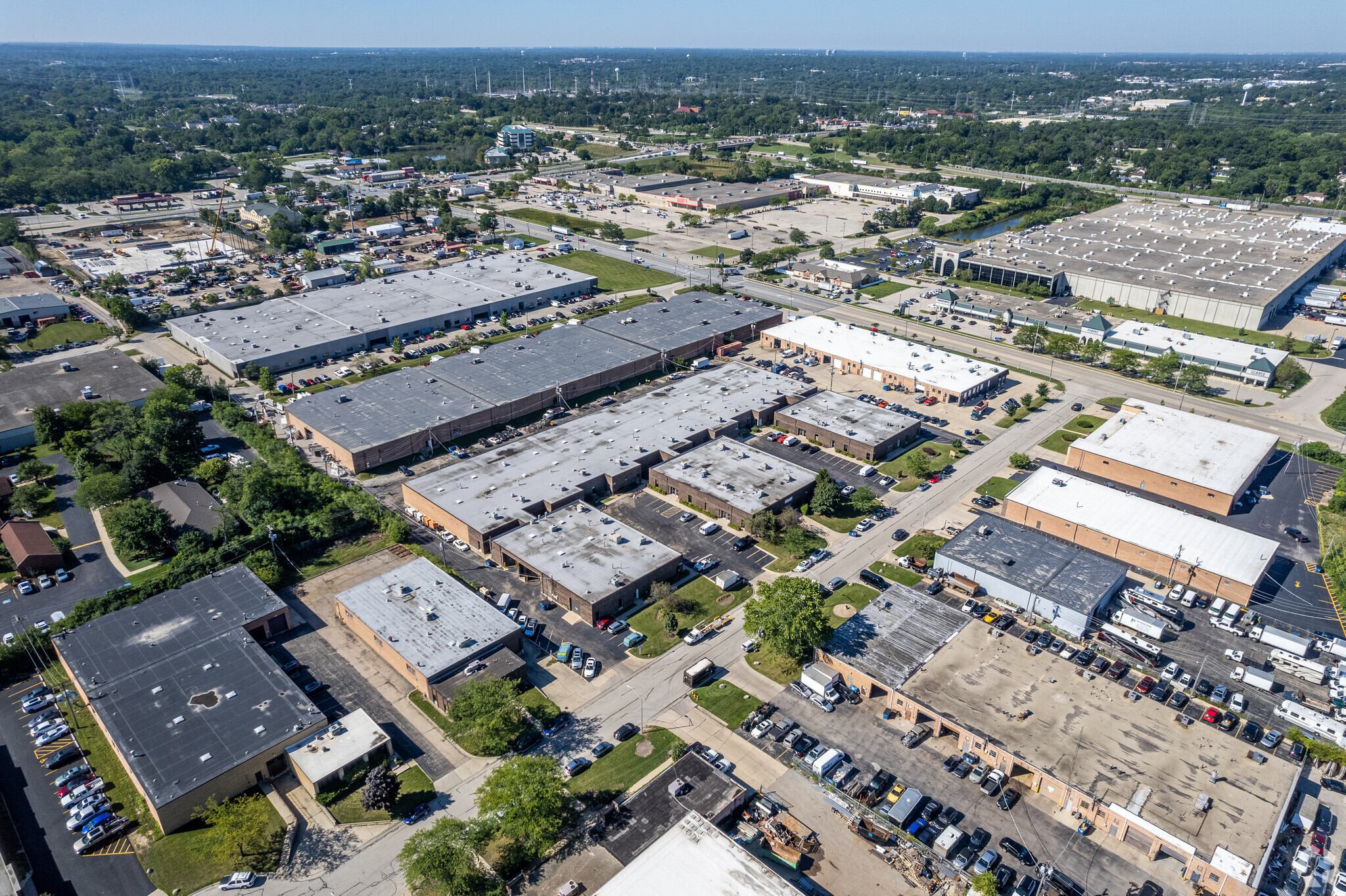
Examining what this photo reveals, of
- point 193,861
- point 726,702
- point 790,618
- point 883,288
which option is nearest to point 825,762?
point 726,702

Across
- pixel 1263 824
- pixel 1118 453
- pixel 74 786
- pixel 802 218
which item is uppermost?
pixel 802 218

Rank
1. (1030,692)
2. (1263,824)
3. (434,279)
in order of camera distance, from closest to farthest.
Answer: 1. (1263,824)
2. (1030,692)
3. (434,279)

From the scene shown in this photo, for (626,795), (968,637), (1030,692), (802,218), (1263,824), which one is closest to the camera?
(1263,824)

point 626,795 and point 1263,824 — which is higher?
point 1263,824

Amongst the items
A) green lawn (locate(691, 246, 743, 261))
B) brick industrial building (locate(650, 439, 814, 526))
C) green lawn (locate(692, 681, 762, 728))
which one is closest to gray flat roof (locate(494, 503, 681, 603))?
brick industrial building (locate(650, 439, 814, 526))

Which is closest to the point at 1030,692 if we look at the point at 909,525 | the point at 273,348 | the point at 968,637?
the point at 968,637

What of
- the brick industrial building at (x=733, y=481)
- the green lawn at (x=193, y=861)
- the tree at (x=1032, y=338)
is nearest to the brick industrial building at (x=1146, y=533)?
the brick industrial building at (x=733, y=481)

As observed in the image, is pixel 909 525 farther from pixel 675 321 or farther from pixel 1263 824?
pixel 675 321

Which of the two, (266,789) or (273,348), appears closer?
(266,789)

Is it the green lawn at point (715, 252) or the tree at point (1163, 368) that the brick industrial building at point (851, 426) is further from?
the green lawn at point (715, 252)
